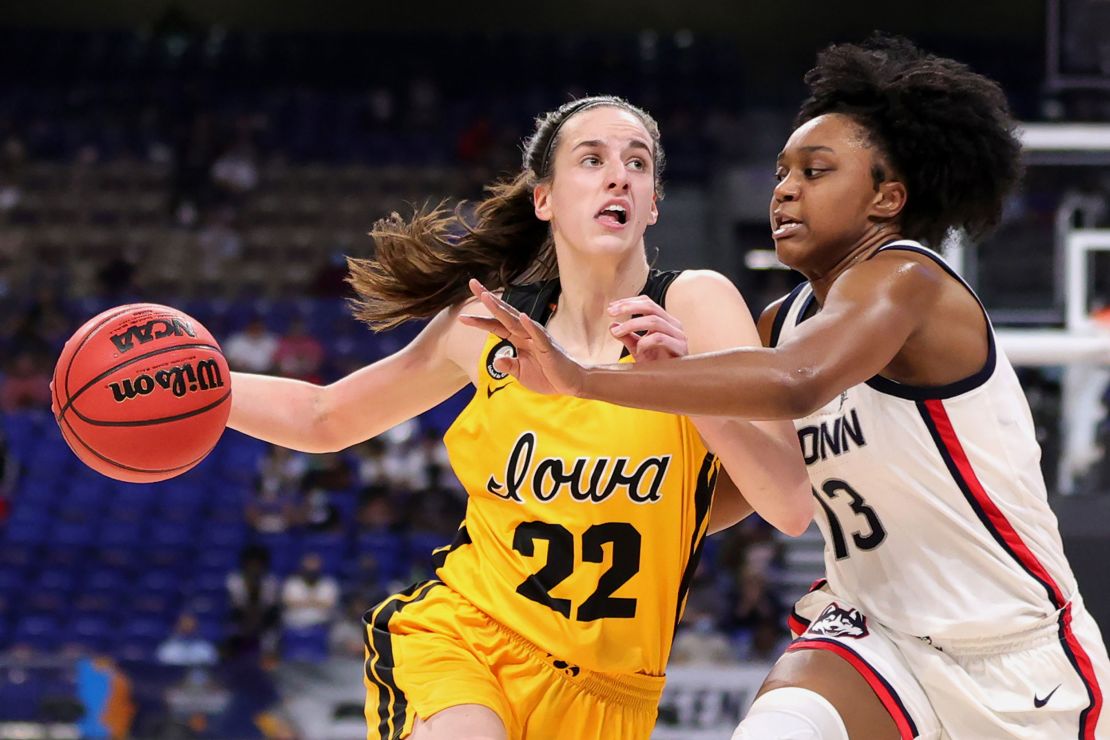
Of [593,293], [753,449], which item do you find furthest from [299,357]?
[753,449]

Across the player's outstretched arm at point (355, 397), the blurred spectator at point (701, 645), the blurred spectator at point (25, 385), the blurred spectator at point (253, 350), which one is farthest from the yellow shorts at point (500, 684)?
the blurred spectator at point (25, 385)

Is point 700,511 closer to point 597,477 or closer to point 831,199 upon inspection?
point 597,477

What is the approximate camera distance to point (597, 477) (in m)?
2.91

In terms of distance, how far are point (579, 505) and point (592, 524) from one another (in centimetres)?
5

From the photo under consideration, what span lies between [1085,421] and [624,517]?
405 centimetres

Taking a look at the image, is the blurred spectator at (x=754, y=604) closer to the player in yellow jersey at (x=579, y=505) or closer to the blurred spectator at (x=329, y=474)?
the blurred spectator at (x=329, y=474)

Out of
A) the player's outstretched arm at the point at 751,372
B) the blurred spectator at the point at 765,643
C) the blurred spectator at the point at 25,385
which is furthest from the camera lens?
the blurred spectator at the point at 25,385

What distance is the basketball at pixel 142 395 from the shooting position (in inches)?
122

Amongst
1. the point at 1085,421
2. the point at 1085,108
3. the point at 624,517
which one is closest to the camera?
the point at 624,517

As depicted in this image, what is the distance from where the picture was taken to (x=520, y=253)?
11.6 ft

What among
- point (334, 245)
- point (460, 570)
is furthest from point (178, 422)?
point (334, 245)

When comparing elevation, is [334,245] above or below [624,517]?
above

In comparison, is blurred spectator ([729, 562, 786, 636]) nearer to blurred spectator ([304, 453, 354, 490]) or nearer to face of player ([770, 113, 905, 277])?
blurred spectator ([304, 453, 354, 490])

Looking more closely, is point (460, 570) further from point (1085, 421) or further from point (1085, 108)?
point (1085, 108)
